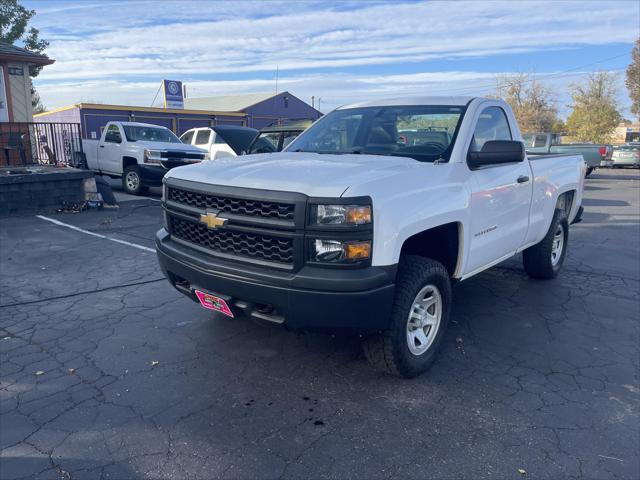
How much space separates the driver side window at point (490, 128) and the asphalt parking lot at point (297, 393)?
1.65 meters

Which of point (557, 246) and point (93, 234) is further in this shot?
point (93, 234)

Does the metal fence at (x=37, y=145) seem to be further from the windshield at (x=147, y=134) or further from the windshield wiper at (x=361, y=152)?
the windshield wiper at (x=361, y=152)

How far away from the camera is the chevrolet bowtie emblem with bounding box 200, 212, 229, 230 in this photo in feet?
10.9

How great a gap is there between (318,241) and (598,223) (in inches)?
363

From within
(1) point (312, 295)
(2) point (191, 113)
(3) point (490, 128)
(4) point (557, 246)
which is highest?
(2) point (191, 113)

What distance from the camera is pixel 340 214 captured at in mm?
2939

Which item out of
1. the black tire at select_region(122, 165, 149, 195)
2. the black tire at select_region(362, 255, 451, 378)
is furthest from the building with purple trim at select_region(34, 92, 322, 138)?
the black tire at select_region(362, 255, 451, 378)

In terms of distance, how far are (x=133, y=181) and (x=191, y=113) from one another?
18051 mm

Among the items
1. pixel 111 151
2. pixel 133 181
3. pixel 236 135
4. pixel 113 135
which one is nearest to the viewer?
pixel 236 135

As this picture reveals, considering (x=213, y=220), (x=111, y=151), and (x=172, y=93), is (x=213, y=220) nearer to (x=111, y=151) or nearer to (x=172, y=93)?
(x=111, y=151)

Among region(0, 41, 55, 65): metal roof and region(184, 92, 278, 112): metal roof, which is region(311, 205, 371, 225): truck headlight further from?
region(184, 92, 278, 112): metal roof

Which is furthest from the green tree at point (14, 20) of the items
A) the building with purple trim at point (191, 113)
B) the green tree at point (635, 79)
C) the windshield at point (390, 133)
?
the green tree at point (635, 79)

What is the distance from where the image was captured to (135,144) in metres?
12.7

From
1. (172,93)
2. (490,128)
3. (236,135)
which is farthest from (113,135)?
(172,93)
